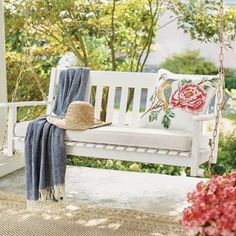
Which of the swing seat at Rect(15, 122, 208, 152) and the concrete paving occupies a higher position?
the swing seat at Rect(15, 122, 208, 152)

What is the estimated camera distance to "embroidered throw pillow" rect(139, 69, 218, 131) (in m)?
3.65

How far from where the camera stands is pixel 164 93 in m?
3.79

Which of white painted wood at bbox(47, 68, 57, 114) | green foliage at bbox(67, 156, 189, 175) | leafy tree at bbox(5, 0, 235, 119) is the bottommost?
green foliage at bbox(67, 156, 189, 175)

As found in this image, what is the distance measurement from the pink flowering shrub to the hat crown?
70.8 inches

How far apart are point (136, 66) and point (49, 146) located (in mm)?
1984

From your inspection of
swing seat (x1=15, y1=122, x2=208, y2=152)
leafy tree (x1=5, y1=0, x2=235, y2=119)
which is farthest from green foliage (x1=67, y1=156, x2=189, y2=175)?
swing seat (x1=15, y1=122, x2=208, y2=152)

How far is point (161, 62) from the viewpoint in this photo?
517 centimetres

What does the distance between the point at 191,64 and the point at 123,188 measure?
1.54m

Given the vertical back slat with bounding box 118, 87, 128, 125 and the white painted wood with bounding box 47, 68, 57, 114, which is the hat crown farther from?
the white painted wood with bounding box 47, 68, 57, 114

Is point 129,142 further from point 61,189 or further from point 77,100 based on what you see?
point 77,100

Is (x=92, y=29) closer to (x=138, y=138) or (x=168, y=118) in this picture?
(x=168, y=118)

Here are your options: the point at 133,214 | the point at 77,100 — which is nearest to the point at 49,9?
the point at 77,100

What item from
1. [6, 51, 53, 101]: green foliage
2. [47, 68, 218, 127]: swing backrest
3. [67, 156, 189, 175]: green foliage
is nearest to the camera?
[47, 68, 218, 127]: swing backrest

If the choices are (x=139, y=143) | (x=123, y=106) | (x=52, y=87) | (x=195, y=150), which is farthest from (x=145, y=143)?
(x=52, y=87)
